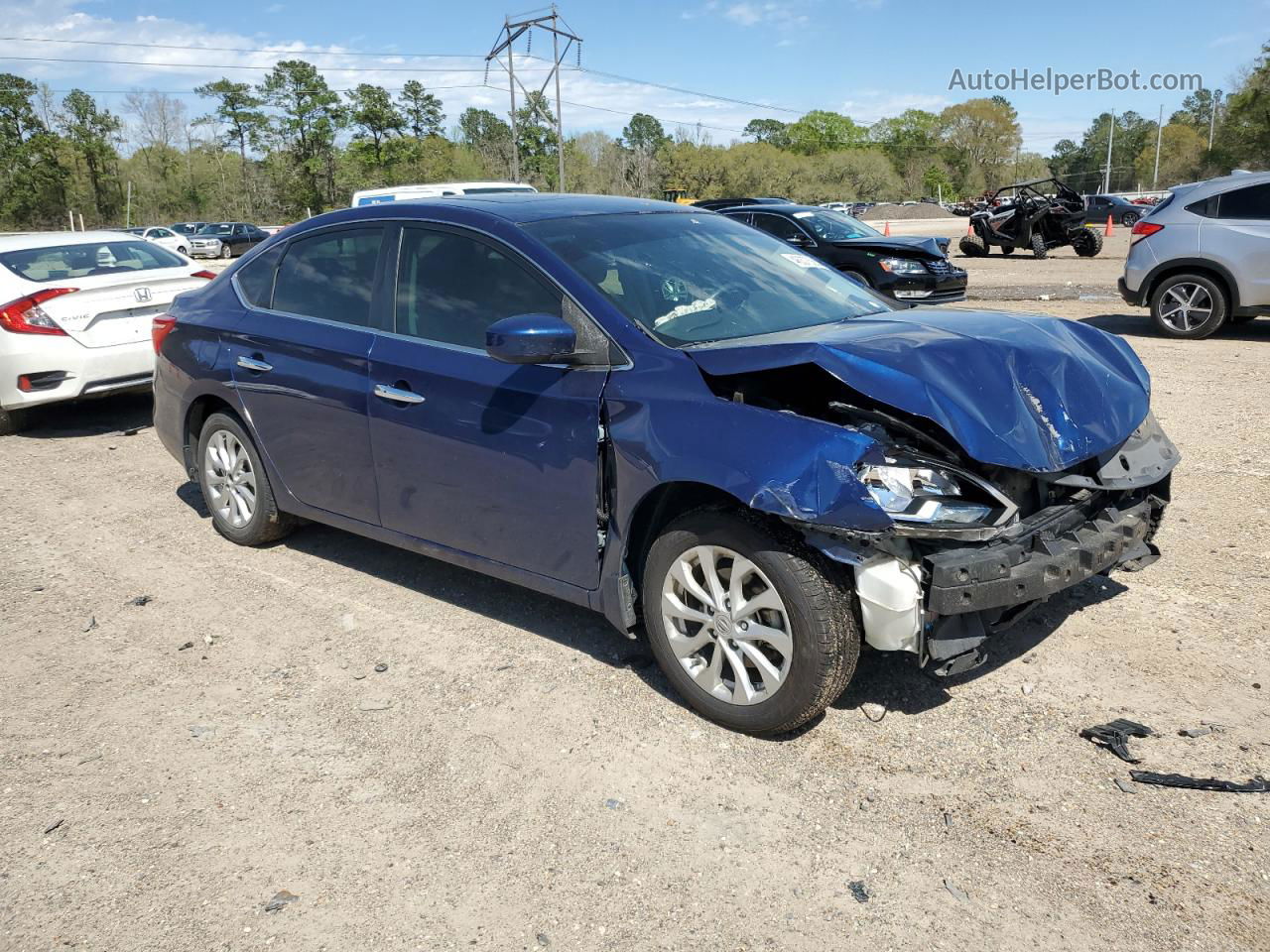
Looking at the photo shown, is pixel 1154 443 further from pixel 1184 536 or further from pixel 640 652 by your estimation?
pixel 640 652

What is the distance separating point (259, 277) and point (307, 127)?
90023 mm

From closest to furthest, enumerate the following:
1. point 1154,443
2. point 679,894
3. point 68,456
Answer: point 679,894, point 1154,443, point 68,456

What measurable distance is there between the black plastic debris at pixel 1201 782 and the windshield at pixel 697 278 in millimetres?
2036

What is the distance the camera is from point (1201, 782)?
3.17 meters

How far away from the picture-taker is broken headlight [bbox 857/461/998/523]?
10.4 feet

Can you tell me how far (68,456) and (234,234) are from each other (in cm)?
3981

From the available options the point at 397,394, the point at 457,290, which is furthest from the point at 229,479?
the point at 457,290

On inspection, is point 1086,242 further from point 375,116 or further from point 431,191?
point 375,116

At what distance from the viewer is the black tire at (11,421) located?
8.84 metres

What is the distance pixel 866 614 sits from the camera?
3.22 metres

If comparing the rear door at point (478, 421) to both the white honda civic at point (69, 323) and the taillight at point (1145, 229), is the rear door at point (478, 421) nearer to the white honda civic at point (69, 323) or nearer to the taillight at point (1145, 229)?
the white honda civic at point (69, 323)

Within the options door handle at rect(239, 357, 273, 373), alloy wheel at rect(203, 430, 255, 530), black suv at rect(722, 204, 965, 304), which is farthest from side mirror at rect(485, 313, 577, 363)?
black suv at rect(722, 204, 965, 304)

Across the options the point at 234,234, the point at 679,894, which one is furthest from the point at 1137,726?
the point at 234,234

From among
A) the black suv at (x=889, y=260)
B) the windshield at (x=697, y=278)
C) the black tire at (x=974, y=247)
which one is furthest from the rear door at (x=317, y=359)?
the black tire at (x=974, y=247)
